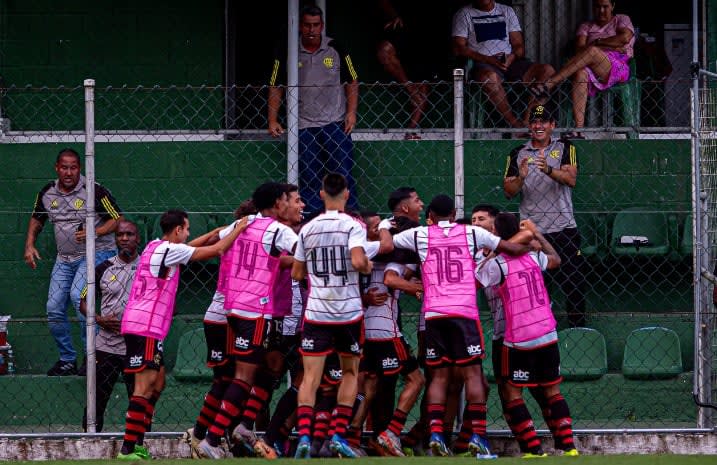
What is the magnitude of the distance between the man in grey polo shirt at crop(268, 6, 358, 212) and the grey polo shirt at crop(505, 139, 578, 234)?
1.46m

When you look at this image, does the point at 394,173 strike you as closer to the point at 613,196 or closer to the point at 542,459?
the point at 613,196

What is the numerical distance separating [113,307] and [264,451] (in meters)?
2.15

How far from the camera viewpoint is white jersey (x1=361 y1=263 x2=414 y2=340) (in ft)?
30.0

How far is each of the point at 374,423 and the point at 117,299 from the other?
233cm

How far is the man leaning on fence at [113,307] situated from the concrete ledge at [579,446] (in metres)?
0.61

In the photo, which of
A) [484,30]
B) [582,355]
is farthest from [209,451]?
[484,30]

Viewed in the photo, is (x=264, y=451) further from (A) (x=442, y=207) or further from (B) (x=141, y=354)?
(A) (x=442, y=207)

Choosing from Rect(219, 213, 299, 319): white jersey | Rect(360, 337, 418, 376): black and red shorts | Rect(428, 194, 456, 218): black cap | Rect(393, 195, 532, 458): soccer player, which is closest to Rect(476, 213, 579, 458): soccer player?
Rect(393, 195, 532, 458): soccer player

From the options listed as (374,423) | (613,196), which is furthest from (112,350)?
(613,196)

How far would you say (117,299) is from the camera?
1029 centimetres

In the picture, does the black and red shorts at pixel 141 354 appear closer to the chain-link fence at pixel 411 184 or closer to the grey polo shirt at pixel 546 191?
the chain-link fence at pixel 411 184

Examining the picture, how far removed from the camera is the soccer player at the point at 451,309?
8.72m

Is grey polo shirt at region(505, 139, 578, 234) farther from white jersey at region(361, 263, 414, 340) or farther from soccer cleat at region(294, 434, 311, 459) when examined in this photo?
soccer cleat at region(294, 434, 311, 459)

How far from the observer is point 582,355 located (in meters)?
10.9
